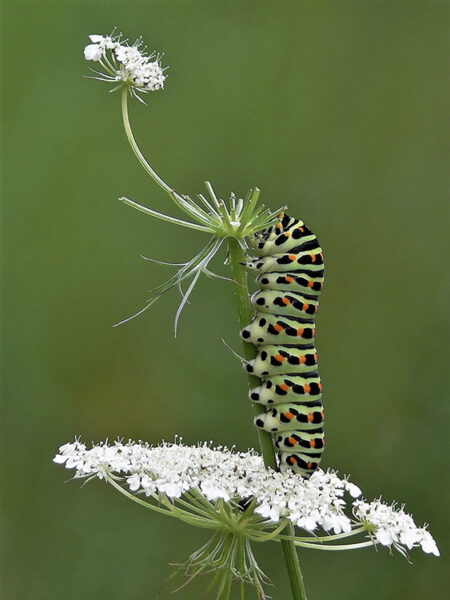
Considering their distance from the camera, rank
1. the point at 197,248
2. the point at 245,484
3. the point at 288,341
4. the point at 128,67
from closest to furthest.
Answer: the point at 245,484 < the point at 288,341 < the point at 128,67 < the point at 197,248

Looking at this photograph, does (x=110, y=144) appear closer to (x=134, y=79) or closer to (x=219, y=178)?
(x=219, y=178)

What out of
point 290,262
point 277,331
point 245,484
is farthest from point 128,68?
point 245,484

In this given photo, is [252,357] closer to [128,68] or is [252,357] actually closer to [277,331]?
[277,331]

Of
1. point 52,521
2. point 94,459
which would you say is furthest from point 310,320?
point 52,521

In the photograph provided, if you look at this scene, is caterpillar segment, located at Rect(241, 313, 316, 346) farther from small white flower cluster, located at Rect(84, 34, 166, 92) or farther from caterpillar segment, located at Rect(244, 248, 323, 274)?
small white flower cluster, located at Rect(84, 34, 166, 92)

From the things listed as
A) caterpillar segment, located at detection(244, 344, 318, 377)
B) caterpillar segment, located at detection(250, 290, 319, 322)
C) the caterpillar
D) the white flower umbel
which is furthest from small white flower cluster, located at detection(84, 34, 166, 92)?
caterpillar segment, located at detection(244, 344, 318, 377)
